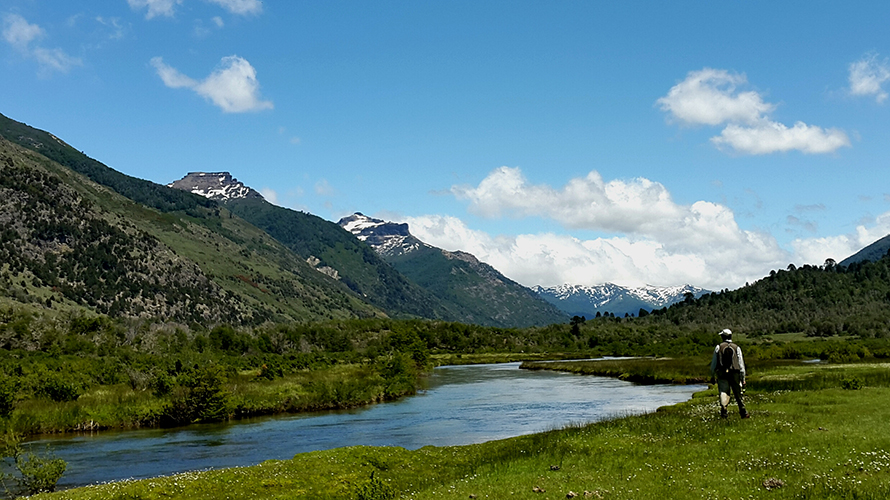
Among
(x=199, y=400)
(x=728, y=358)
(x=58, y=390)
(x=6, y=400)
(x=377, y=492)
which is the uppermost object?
(x=728, y=358)

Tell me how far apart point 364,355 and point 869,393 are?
484 ft

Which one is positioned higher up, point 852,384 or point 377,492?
point 852,384

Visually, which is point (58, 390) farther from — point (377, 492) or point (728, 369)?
point (728, 369)

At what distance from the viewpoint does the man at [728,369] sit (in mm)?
28078

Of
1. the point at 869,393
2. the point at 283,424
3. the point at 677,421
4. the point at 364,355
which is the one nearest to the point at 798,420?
the point at 677,421

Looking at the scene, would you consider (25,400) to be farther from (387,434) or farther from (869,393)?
(869,393)

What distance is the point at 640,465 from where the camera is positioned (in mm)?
22625

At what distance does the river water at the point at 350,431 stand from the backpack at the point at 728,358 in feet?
57.9

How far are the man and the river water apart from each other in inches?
653

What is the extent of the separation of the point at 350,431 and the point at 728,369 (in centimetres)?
3860

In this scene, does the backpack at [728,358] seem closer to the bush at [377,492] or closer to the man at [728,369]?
the man at [728,369]

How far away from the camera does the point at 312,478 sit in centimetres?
3138

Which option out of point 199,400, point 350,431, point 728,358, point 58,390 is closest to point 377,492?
point 728,358

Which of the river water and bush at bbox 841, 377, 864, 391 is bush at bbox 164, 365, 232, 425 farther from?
bush at bbox 841, 377, 864, 391
